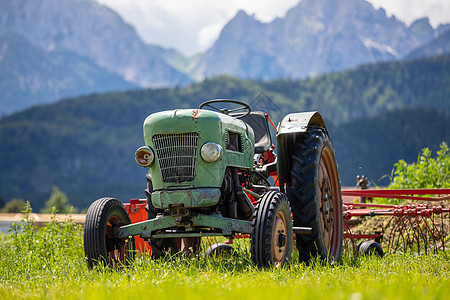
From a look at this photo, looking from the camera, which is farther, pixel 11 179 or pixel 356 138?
pixel 11 179

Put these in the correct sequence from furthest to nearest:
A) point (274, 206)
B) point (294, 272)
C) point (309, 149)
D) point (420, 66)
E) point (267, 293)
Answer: point (420, 66) < point (309, 149) < point (274, 206) < point (294, 272) < point (267, 293)

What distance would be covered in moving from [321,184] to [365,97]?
465 feet

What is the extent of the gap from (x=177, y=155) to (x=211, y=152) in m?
0.33

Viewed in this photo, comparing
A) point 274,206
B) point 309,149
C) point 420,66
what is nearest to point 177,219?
point 274,206

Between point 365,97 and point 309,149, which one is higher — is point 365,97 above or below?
above

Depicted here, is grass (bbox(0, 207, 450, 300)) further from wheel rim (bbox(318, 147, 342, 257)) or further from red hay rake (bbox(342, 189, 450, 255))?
red hay rake (bbox(342, 189, 450, 255))

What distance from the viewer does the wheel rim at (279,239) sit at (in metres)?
4.48

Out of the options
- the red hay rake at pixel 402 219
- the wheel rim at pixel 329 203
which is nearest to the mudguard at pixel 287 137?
the wheel rim at pixel 329 203

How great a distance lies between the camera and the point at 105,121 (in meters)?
136

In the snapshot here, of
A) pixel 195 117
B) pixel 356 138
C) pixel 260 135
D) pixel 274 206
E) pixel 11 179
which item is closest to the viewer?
pixel 274 206

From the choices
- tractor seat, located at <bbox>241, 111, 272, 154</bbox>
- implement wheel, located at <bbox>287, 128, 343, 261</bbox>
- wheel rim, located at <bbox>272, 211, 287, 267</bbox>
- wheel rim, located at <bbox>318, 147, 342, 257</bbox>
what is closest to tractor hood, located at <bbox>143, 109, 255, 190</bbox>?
wheel rim, located at <bbox>272, 211, 287, 267</bbox>

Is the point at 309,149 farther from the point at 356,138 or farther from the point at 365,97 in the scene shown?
the point at 365,97

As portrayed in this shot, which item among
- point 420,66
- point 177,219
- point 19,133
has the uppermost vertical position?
point 420,66

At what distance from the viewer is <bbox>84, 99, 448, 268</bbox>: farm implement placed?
4.56m
